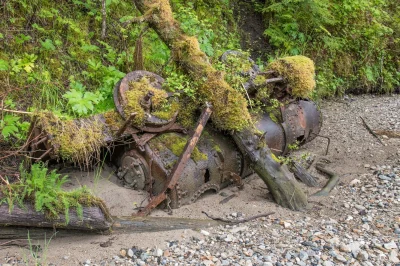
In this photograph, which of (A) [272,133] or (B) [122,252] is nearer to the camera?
(B) [122,252]

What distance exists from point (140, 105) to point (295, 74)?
210 cm

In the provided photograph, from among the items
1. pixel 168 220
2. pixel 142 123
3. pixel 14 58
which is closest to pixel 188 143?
pixel 142 123

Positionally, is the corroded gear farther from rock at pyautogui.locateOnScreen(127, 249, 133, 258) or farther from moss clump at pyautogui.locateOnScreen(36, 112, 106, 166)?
rock at pyautogui.locateOnScreen(127, 249, 133, 258)

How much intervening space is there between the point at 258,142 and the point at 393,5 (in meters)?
7.68

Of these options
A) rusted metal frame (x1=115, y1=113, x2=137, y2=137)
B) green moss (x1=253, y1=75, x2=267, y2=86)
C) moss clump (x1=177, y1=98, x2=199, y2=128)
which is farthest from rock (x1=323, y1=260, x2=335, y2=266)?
green moss (x1=253, y1=75, x2=267, y2=86)

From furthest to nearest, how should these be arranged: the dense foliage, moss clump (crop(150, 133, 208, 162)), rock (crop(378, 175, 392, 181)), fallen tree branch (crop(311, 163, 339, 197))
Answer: the dense foliage, rock (crop(378, 175, 392, 181)), fallen tree branch (crop(311, 163, 339, 197)), moss clump (crop(150, 133, 208, 162))

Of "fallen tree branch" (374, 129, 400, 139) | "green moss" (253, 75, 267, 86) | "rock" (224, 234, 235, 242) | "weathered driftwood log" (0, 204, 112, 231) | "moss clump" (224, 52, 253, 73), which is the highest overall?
"moss clump" (224, 52, 253, 73)

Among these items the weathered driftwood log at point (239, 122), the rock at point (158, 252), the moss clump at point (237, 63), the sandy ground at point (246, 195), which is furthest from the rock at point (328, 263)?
the moss clump at point (237, 63)

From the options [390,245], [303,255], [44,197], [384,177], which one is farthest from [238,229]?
[384,177]

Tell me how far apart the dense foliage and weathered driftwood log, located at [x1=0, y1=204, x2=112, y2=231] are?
530 cm

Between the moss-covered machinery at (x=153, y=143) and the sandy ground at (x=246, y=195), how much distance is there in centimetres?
16

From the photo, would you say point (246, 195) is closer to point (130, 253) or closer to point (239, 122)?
point (239, 122)

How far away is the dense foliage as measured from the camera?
8312 millimetres

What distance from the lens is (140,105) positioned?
4.41 meters
